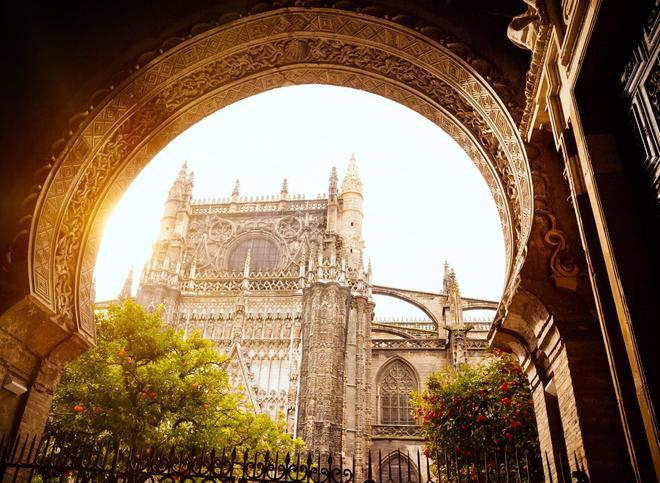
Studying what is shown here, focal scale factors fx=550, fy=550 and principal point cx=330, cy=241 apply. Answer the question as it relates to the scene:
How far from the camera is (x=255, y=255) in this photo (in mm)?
36000

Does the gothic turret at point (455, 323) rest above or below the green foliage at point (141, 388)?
above

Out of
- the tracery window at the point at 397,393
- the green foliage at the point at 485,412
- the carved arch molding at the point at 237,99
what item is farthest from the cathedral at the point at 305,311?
the carved arch molding at the point at 237,99

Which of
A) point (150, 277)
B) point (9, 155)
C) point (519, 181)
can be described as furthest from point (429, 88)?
point (150, 277)

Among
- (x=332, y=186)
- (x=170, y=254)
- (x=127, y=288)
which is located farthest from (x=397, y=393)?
(x=127, y=288)

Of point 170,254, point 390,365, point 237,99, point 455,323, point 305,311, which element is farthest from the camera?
point 170,254

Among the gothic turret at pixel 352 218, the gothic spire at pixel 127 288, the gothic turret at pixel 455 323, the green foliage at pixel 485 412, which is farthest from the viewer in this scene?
the gothic spire at pixel 127 288

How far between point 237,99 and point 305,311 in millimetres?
24003

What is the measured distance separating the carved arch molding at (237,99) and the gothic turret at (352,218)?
26181 millimetres

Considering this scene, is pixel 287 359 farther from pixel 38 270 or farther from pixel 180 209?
pixel 38 270

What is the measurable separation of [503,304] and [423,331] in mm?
30475

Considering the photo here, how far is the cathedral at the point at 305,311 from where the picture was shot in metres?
27.8

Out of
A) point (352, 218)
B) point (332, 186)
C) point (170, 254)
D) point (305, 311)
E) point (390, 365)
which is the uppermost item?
point (332, 186)

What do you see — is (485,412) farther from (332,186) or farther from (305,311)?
(332,186)

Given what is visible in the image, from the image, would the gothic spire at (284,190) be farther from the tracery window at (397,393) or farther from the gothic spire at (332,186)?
the tracery window at (397,393)
